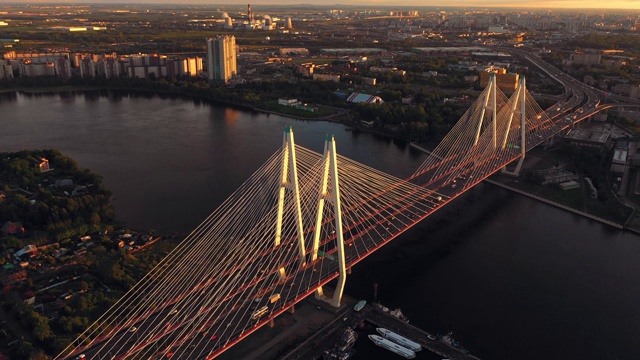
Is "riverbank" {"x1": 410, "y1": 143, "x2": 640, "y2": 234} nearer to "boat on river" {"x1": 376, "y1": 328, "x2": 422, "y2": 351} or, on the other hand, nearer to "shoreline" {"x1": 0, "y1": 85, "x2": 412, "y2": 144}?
"shoreline" {"x1": 0, "y1": 85, "x2": 412, "y2": 144}

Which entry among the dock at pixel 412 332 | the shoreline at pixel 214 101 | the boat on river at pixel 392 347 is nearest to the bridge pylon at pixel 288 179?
the dock at pixel 412 332

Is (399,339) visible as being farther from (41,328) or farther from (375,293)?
(41,328)

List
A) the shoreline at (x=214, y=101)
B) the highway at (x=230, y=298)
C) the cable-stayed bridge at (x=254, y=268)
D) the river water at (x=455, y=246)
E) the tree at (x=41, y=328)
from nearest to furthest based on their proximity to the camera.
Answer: the highway at (x=230, y=298) < the cable-stayed bridge at (x=254, y=268) < the tree at (x=41, y=328) < the river water at (x=455, y=246) < the shoreline at (x=214, y=101)

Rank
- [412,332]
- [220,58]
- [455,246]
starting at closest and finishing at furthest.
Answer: [412,332]
[455,246]
[220,58]

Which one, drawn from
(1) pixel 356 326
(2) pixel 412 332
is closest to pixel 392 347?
(2) pixel 412 332

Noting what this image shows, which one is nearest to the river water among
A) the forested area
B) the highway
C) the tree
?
the forested area

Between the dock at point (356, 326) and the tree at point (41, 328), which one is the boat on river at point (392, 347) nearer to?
the dock at point (356, 326)

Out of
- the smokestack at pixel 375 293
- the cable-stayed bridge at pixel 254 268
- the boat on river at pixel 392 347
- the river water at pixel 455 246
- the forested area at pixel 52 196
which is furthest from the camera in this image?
the forested area at pixel 52 196
